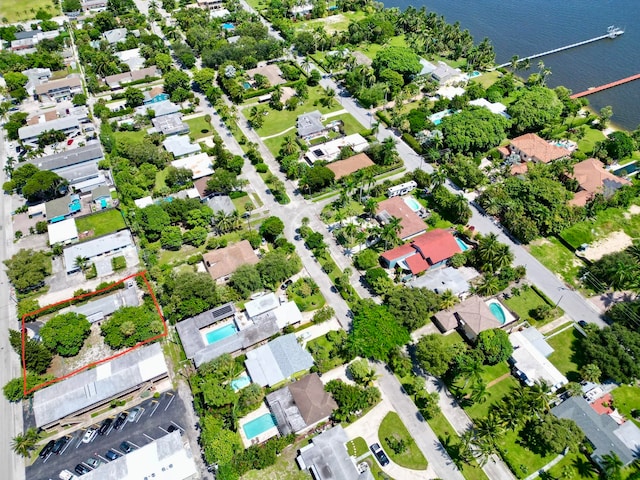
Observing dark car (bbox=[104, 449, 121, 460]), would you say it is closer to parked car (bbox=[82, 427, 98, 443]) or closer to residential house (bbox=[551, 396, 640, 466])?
parked car (bbox=[82, 427, 98, 443])

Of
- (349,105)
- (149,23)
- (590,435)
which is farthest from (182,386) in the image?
(149,23)

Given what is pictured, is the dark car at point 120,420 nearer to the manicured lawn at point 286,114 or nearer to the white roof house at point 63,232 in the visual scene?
the white roof house at point 63,232

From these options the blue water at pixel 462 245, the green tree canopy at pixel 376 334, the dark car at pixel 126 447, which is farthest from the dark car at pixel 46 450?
the blue water at pixel 462 245

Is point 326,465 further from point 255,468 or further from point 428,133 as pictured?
point 428,133

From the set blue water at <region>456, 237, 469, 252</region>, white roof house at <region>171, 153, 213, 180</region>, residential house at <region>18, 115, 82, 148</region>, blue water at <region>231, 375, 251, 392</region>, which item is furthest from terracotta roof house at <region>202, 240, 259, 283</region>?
residential house at <region>18, 115, 82, 148</region>

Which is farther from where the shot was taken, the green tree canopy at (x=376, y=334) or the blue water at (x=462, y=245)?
the blue water at (x=462, y=245)

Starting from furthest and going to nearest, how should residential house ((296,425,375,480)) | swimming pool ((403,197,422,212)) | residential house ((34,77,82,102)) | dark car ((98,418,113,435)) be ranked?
residential house ((34,77,82,102)) → swimming pool ((403,197,422,212)) → dark car ((98,418,113,435)) → residential house ((296,425,375,480))
